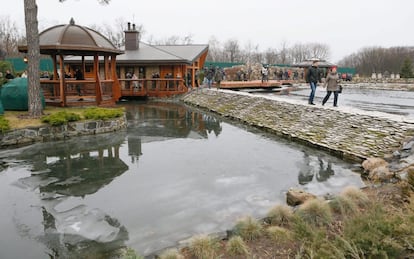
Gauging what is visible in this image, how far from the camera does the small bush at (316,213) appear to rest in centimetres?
425

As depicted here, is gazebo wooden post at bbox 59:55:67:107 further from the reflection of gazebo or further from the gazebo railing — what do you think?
the gazebo railing

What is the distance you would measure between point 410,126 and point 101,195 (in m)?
7.71

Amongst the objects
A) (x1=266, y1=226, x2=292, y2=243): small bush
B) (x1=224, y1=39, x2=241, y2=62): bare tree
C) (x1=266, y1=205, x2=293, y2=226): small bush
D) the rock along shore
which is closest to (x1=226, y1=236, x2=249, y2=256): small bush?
(x1=266, y1=226, x2=292, y2=243): small bush

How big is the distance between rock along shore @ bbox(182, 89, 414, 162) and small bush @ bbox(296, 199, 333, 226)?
13.2 ft

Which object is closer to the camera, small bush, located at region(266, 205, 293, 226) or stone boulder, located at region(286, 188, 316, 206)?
small bush, located at region(266, 205, 293, 226)

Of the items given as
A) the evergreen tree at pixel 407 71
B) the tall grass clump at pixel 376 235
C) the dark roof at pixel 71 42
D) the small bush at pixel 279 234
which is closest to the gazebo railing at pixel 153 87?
the dark roof at pixel 71 42

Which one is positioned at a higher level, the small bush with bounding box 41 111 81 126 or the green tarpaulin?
the green tarpaulin

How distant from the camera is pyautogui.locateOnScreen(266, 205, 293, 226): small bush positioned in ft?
14.7

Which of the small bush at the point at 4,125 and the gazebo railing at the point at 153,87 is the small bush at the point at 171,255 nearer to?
the small bush at the point at 4,125

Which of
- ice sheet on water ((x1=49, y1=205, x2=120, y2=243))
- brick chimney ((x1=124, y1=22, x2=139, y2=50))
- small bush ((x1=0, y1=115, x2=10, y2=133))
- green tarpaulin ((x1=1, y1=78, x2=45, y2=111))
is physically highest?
brick chimney ((x1=124, y1=22, x2=139, y2=50))

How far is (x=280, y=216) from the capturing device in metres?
4.54

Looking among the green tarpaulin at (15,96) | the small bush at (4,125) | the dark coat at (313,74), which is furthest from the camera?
the green tarpaulin at (15,96)

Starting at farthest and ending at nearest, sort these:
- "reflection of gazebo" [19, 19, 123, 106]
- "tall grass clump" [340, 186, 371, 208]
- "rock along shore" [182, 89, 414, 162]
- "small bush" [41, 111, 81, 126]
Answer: "reflection of gazebo" [19, 19, 123, 106]
"small bush" [41, 111, 81, 126]
"rock along shore" [182, 89, 414, 162]
"tall grass clump" [340, 186, 371, 208]

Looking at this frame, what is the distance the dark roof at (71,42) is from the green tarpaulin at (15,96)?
1.94 meters
